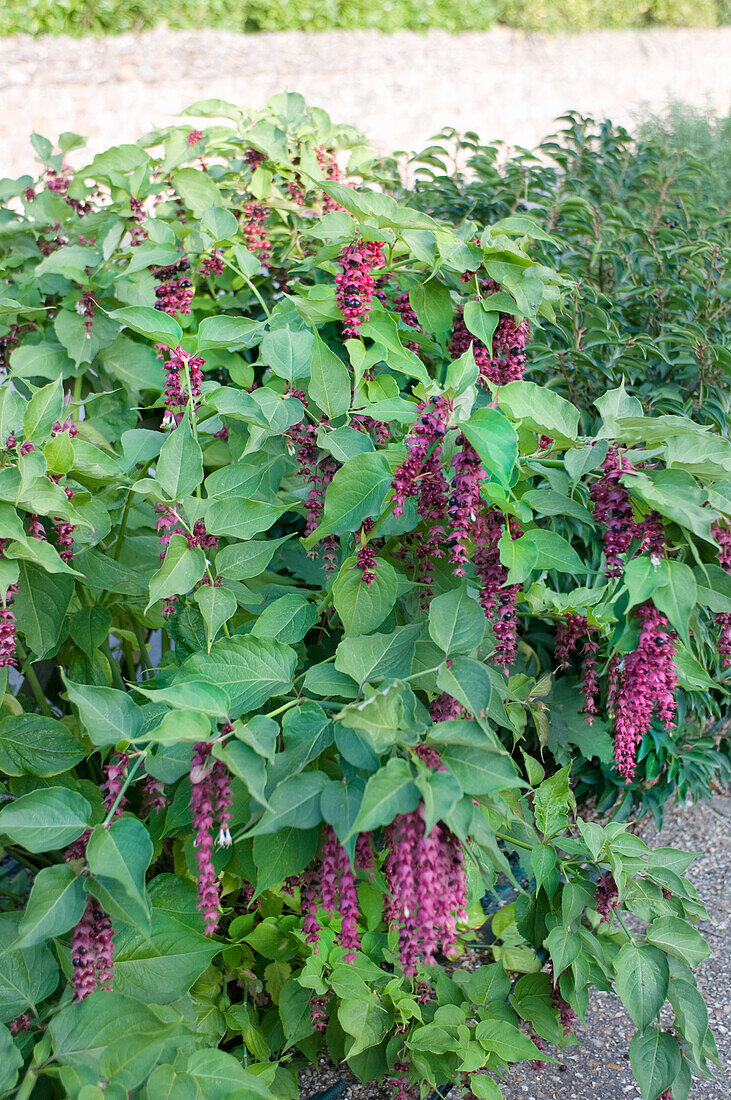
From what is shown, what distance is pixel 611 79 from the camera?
43.5 feet

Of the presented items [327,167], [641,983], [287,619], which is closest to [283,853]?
[287,619]

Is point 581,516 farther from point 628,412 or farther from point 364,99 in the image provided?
point 364,99

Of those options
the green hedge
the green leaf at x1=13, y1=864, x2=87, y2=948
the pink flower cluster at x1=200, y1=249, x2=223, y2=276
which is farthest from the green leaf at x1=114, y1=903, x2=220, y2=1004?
the green hedge

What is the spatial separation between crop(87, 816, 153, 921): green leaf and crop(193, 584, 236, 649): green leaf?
302mm

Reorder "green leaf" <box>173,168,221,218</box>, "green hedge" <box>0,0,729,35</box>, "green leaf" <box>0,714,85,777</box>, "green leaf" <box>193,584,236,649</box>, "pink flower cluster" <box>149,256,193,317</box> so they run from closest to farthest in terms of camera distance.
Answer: "green leaf" <box>193,584,236,649</box>
"green leaf" <box>0,714,85,777</box>
"pink flower cluster" <box>149,256,193,317</box>
"green leaf" <box>173,168,221,218</box>
"green hedge" <box>0,0,729,35</box>

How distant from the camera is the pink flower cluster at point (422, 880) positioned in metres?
0.95

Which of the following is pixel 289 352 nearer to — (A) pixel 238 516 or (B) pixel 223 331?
(B) pixel 223 331

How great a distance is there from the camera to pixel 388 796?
941mm

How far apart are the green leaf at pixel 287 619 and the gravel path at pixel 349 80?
30.9ft

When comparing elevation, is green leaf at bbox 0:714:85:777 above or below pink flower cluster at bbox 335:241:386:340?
below

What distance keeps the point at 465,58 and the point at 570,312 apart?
12.3 meters

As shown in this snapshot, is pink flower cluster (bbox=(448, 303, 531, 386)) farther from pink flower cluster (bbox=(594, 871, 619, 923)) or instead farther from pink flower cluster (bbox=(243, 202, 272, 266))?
pink flower cluster (bbox=(594, 871, 619, 923))

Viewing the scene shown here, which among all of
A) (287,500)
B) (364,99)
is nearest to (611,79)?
(364,99)

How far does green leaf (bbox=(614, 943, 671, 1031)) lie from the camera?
142 cm
